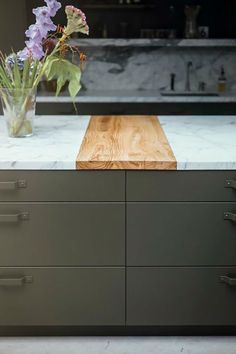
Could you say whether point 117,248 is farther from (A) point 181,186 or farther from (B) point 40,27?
(B) point 40,27

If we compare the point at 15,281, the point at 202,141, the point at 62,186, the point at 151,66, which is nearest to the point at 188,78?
the point at 151,66

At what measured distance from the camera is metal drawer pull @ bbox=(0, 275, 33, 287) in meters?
1.96

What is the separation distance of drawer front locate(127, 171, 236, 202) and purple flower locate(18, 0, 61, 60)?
2.14ft

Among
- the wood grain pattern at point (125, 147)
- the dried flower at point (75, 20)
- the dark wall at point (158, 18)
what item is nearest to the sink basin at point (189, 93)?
the dark wall at point (158, 18)

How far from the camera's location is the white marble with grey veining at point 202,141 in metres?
1.80

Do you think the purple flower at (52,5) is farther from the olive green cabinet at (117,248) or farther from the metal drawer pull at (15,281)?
the metal drawer pull at (15,281)

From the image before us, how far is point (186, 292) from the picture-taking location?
6.59 ft

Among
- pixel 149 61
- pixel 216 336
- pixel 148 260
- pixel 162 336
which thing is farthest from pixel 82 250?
pixel 149 61

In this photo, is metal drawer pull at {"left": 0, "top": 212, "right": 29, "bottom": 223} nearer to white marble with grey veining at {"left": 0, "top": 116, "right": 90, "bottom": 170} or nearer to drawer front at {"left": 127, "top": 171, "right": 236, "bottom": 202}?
white marble with grey veining at {"left": 0, "top": 116, "right": 90, "bottom": 170}

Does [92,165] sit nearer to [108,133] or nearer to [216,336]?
[108,133]

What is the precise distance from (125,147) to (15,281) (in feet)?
2.35

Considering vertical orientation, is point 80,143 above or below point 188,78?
above

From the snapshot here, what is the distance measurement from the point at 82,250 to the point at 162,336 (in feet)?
1.88

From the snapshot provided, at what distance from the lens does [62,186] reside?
185cm
